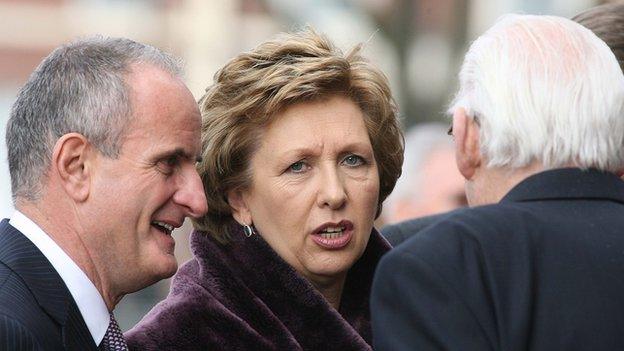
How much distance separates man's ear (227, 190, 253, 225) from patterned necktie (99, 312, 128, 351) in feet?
2.57

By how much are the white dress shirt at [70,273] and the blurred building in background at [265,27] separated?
36.3 ft

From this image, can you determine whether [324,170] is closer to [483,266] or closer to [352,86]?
[352,86]

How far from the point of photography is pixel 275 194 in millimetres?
4375

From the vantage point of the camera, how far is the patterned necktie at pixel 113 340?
3.69 metres

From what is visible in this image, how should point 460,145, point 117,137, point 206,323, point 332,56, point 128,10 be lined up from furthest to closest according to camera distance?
point 128,10, point 332,56, point 206,323, point 117,137, point 460,145

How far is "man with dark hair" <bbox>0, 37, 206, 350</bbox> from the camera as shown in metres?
3.54

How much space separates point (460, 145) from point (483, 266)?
353 mm

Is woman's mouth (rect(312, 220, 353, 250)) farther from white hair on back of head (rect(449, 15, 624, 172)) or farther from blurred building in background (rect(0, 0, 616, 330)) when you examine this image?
blurred building in background (rect(0, 0, 616, 330))

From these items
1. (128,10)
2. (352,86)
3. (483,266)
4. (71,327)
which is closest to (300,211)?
(352,86)

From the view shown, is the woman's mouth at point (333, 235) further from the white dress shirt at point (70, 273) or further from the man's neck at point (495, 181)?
the man's neck at point (495, 181)

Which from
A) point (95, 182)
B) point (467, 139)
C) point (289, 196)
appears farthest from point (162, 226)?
point (467, 139)

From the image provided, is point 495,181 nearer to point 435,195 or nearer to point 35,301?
→ point 35,301

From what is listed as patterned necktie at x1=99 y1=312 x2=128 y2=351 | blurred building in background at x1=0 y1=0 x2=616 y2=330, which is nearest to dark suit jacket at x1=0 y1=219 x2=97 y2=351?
patterned necktie at x1=99 y1=312 x2=128 y2=351

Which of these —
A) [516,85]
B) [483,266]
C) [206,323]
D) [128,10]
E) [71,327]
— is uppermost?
[516,85]
